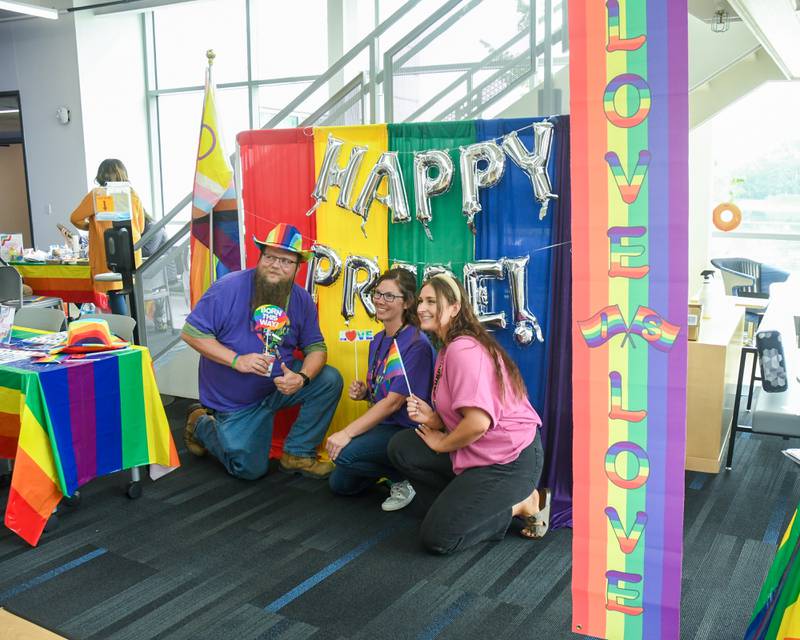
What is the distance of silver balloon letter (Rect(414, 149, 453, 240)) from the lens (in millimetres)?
3822

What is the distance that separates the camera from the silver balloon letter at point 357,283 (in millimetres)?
4156

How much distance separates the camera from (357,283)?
4223 millimetres

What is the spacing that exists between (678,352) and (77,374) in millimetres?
2772

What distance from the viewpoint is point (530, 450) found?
3355 mm

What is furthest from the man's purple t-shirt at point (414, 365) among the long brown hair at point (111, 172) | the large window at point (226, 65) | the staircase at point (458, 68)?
the large window at point (226, 65)

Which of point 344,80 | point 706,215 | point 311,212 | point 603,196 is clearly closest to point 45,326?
point 311,212

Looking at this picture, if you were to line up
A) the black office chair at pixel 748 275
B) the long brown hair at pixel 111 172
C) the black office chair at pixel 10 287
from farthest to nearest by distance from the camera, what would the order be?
the black office chair at pixel 748 275
the black office chair at pixel 10 287
the long brown hair at pixel 111 172

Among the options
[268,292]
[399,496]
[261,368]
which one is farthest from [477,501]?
[268,292]

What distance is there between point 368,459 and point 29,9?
27.5 ft

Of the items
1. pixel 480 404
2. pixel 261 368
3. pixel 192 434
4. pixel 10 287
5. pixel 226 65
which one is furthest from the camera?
pixel 226 65

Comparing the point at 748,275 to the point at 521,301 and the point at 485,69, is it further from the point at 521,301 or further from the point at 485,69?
the point at 521,301

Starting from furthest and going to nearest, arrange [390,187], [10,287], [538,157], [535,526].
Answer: [10,287], [390,187], [538,157], [535,526]

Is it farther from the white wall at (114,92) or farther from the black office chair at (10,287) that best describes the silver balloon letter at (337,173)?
the white wall at (114,92)

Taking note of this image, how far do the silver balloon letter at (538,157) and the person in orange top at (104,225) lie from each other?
332cm
